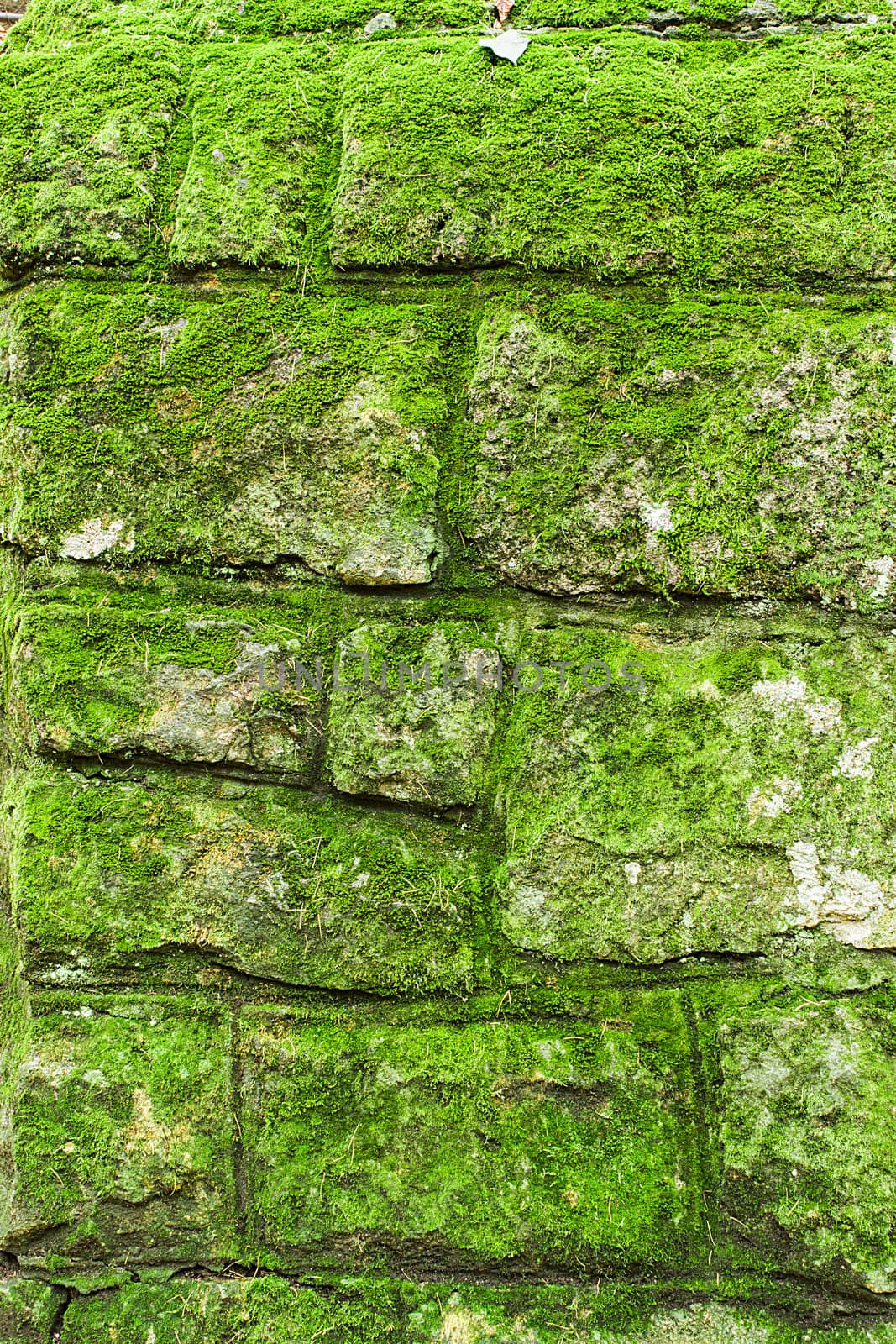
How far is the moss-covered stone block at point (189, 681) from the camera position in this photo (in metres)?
1.54

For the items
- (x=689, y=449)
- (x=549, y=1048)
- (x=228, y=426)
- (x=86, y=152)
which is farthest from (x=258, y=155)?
(x=549, y=1048)

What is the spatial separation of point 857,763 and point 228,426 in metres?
1.34

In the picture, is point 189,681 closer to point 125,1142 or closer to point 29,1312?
point 125,1142

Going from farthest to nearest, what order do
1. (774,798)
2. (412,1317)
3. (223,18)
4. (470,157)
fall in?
(223,18) → (470,157) → (774,798) → (412,1317)

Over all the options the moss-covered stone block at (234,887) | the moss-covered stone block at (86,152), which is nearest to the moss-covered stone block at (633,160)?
the moss-covered stone block at (86,152)

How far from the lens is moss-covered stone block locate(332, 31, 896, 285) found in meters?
1.55

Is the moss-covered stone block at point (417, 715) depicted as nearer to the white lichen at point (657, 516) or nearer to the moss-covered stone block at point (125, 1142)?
the white lichen at point (657, 516)

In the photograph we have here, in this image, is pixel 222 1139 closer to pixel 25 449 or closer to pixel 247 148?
pixel 25 449

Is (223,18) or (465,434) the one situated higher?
(223,18)

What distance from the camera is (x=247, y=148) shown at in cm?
163

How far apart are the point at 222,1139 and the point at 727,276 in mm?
1848

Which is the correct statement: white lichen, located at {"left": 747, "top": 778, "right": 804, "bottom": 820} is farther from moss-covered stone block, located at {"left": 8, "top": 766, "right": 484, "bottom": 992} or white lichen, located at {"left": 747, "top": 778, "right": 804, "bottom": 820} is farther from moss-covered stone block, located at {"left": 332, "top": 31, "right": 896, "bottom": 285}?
moss-covered stone block, located at {"left": 332, "top": 31, "right": 896, "bottom": 285}

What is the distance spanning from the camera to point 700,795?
1478mm

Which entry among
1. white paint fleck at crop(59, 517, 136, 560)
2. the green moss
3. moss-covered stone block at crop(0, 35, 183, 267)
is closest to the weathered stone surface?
white paint fleck at crop(59, 517, 136, 560)
